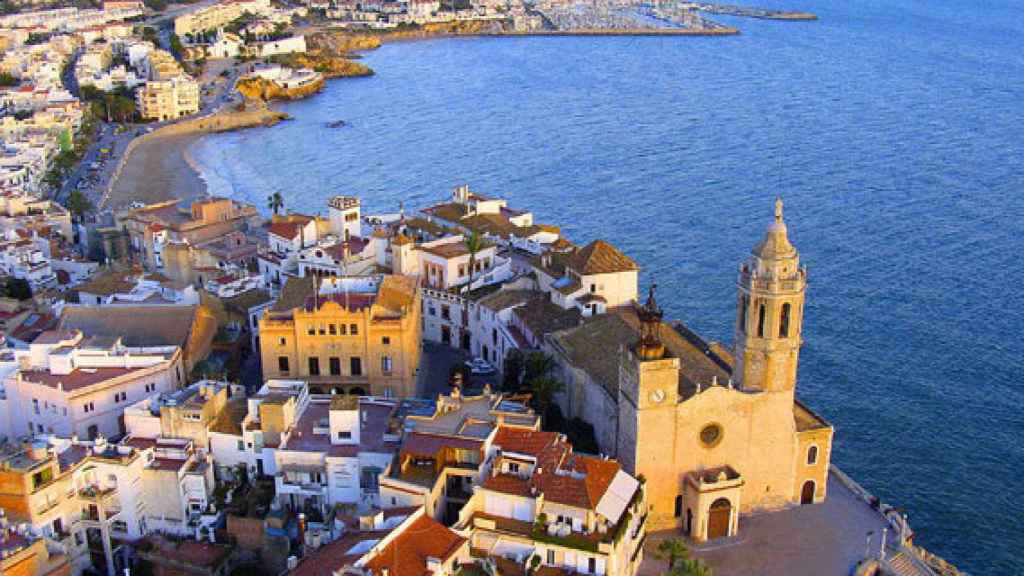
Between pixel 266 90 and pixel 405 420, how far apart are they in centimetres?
10867

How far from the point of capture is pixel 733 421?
35.1 metres

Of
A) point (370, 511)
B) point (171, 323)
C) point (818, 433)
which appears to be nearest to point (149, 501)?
point (370, 511)

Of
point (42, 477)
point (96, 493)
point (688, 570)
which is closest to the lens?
point (688, 570)

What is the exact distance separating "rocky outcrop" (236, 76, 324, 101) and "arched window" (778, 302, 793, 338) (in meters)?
109

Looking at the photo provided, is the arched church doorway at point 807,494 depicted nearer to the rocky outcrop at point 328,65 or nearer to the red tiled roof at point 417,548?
the red tiled roof at point 417,548

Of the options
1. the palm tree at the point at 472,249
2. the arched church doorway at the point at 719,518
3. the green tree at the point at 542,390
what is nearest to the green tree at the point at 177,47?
the palm tree at the point at 472,249

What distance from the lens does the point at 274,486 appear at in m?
34.9

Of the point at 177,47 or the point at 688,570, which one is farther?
the point at 177,47

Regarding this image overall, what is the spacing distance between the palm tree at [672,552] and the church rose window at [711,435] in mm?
3388

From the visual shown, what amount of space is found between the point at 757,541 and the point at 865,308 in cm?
2992

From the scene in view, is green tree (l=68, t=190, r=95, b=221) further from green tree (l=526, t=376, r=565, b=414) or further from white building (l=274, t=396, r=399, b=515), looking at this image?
green tree (l=526, t=376, r=565, b=414)

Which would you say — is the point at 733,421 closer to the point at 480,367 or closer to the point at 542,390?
the point at 542,390

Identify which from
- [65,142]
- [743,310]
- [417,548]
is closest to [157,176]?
[65,142]

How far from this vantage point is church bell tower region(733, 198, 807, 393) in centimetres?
3397
